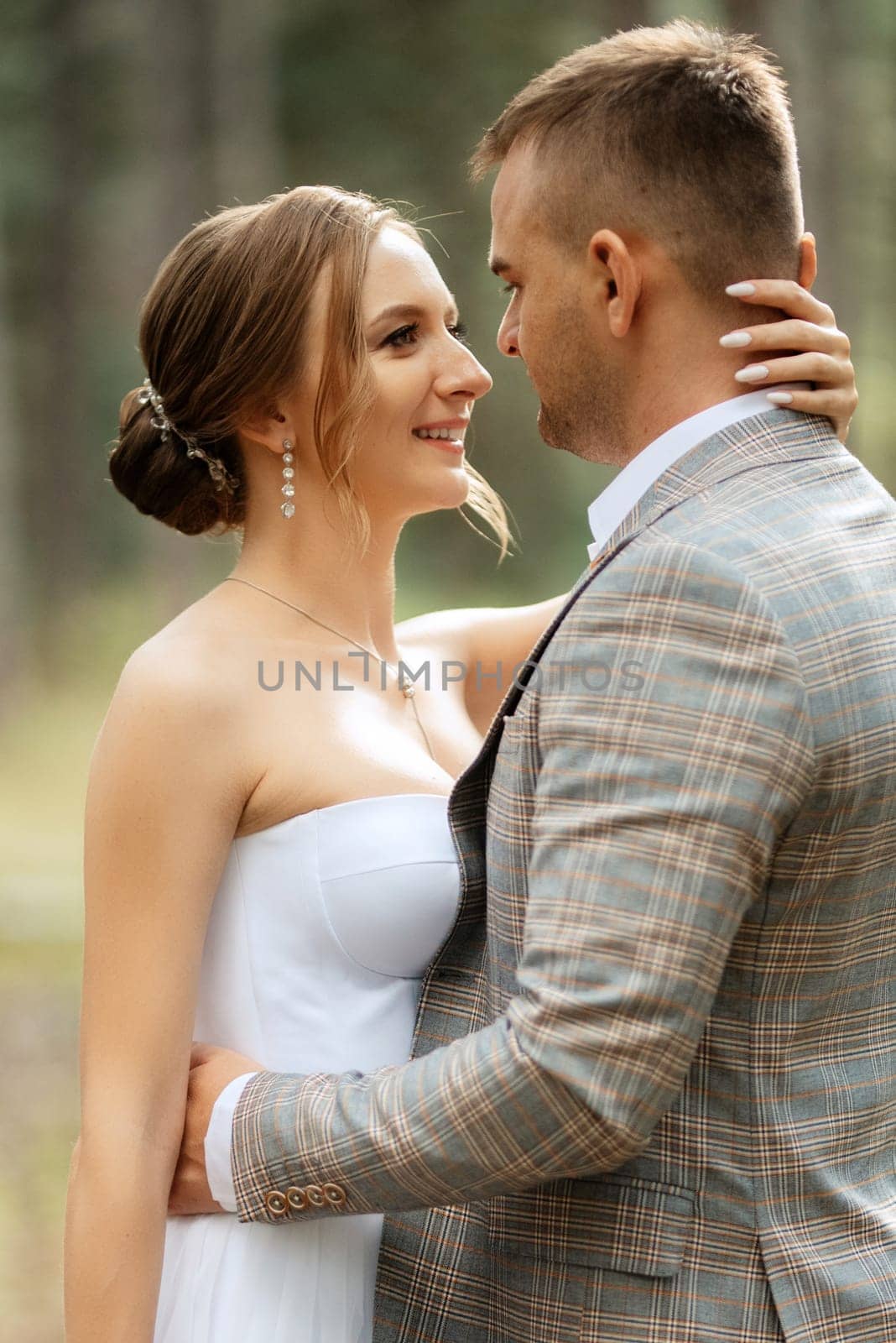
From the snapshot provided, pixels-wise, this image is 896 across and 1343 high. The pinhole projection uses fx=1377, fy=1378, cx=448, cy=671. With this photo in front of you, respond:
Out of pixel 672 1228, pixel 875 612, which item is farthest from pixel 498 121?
pixel 672 1228

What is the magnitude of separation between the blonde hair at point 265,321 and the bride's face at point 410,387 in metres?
0.03

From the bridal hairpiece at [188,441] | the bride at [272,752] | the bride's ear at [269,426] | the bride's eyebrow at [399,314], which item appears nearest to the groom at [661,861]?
the bride at [272,752]

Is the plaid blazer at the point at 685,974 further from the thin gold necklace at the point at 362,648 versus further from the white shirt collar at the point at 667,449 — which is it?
the thin gold necklace at the point at 362,648

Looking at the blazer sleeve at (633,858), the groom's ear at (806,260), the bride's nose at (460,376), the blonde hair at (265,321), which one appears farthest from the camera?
the bride's nose at (460,376)

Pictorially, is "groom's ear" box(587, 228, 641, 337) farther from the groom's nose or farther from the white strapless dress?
the white strapless dress

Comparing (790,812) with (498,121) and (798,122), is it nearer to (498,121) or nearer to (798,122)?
(498,121)

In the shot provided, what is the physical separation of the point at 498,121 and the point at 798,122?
3.71 meters

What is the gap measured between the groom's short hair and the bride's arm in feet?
2.64

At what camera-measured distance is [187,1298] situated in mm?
1775

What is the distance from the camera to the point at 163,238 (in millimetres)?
7504

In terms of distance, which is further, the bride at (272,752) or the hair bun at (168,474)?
the hair bun at (168,474)

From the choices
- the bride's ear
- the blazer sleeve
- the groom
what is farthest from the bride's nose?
the blazer sleeve

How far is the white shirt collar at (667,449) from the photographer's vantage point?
1.47 m

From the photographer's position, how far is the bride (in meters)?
1.72
